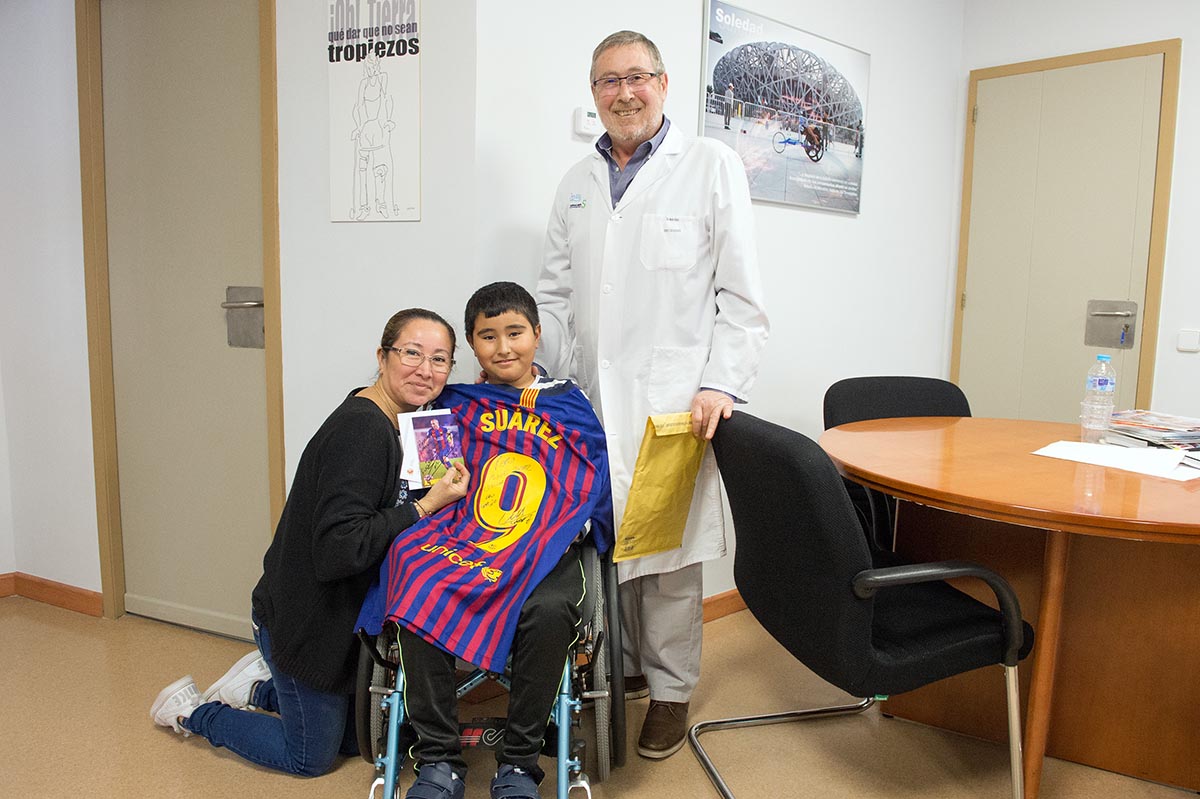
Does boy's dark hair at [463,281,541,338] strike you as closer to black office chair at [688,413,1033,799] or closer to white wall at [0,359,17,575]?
black office chair at [688,413,1033,799]

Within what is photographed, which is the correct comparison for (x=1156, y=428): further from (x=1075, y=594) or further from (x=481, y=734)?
(x=481, y=734)

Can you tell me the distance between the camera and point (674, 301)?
2039mm

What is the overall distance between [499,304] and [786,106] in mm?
1709

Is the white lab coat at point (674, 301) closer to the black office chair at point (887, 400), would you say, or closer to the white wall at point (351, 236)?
the white wall at point (351, 236)

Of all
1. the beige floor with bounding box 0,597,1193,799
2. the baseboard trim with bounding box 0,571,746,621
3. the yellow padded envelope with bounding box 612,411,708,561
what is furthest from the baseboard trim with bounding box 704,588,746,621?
the yellow padded envelope with bounding box 612,411,708,561

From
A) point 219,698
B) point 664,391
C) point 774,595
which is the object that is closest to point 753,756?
point 774,595

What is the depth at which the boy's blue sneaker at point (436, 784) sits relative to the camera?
1593 mm

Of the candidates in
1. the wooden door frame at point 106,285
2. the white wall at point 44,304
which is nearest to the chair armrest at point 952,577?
the wooden door frame at point 106,285

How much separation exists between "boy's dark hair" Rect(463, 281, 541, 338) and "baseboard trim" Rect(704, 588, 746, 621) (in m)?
1.45

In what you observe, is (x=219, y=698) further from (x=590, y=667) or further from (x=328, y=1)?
(x=328, y=1)

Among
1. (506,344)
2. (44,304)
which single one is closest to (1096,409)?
(506,344)

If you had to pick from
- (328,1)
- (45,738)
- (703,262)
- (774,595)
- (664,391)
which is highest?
(328,1)

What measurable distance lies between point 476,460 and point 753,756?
1021 mm

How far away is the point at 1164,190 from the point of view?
3.48 meters
